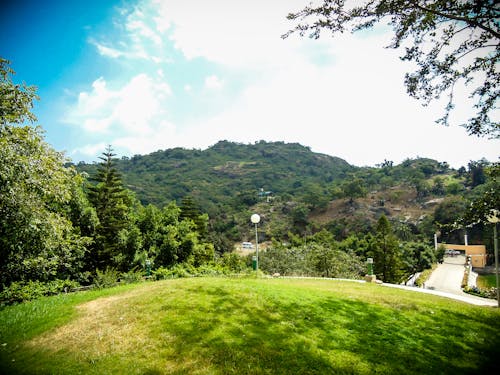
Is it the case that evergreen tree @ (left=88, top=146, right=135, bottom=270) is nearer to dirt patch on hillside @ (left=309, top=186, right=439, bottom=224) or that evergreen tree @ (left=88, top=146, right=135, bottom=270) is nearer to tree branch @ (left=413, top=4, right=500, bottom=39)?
tree branch @ (left=413, top=4, right=500, bottom=39)

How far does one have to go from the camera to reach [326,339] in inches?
192

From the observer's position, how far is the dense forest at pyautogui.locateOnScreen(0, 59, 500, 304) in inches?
281

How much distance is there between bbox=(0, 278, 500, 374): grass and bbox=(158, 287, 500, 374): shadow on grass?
2cm

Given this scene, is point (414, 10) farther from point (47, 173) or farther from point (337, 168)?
point (337, 168)

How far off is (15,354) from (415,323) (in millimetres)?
8420

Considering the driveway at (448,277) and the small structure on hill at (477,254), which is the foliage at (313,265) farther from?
the small structure on hill at (477,254)

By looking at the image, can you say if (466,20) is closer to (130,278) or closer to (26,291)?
(130,278)

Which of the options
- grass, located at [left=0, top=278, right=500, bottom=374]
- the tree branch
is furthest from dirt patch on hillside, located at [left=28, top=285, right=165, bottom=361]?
the tree branch

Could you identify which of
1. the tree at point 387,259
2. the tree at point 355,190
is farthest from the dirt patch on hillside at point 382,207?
the tree at point 387,259

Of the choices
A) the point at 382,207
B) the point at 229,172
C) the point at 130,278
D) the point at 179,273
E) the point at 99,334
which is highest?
the point at 229,172

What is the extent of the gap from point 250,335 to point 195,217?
97.3 feet

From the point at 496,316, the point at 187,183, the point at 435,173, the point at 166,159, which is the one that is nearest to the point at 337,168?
the point at 435,173

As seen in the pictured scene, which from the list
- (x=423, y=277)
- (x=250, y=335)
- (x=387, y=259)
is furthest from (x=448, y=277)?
(x=250, y=335)

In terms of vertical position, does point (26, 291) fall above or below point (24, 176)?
below
